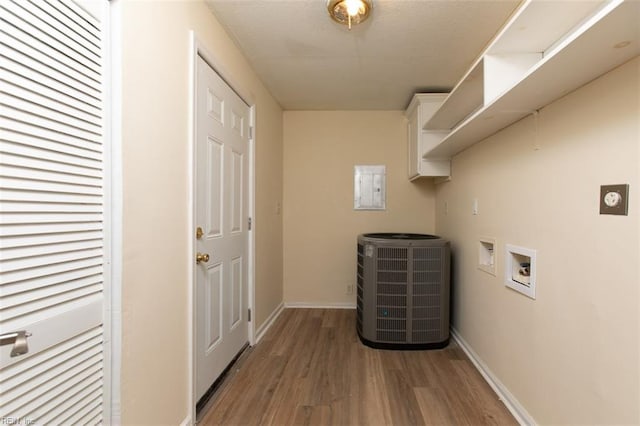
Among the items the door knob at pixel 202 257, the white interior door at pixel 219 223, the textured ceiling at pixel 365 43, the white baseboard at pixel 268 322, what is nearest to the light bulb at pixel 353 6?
the textured ceiling at pixel 365 43

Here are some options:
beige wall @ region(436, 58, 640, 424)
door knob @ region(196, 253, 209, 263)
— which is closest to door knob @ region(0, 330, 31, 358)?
door knob @ region(196, 253, 209, 263)

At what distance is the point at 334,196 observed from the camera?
357 cm

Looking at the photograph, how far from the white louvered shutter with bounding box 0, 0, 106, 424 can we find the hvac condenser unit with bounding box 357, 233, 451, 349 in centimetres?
193

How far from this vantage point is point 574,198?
1.29 m

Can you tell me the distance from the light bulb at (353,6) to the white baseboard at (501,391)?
2.29 meters

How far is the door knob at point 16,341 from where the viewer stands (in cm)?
74

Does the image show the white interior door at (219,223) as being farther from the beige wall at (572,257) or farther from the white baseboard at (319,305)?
the beige wall at (572,257)

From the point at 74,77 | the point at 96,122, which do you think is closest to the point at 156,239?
the point at 96,122

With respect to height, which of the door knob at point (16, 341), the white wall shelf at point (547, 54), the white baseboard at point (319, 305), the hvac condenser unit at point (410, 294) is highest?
the white wall shelf at point (547, 54)

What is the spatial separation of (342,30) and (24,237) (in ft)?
6.22

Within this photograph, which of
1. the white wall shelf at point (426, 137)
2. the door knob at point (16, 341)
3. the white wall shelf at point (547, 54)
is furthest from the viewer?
the white wall shelf at point (426, 137)

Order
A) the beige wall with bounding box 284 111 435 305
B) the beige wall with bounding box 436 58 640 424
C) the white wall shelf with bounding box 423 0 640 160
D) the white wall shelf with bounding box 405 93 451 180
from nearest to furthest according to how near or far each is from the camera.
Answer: the white wall shelf with bounding box 423 0 640 160 < the beige wall with bounding box 436 58 640 424 < the white wall shelf with bounding box 405 93 451 180 < the beige wall with bounding box 284 111 435 305

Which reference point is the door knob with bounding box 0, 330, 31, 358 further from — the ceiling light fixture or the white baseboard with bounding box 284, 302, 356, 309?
the white baseboard with bounding box 284, 302, 356, 309

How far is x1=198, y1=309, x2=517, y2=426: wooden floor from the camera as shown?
66.0 inches
